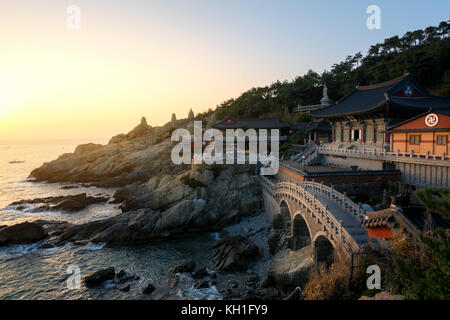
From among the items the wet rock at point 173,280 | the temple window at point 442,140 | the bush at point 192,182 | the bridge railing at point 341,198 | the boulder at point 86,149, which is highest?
the temple window at point 442,140

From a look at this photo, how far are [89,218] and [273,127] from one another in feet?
121

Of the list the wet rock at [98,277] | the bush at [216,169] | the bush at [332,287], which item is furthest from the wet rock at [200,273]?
the bush at [216,169]

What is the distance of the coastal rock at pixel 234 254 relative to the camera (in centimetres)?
2233

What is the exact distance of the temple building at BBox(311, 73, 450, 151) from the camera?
26.9m

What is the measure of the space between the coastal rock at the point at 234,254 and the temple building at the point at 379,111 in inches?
685

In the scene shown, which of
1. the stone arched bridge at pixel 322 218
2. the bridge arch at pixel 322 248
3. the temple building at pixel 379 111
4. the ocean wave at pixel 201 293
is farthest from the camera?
the temple building at pixel 379 111

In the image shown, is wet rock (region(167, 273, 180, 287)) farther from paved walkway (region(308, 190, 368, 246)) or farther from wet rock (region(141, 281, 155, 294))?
paved walkway (region(308, 190, 368, 246))

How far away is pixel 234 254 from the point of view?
23.1 metres

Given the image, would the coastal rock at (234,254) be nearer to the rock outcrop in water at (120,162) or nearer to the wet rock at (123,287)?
the wet rock at (123,287)

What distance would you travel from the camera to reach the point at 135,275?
22.2m

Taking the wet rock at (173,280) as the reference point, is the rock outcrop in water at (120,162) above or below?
above

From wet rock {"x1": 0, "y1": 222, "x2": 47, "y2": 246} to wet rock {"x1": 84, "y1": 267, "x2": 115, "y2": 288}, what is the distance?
1242 centimetres
